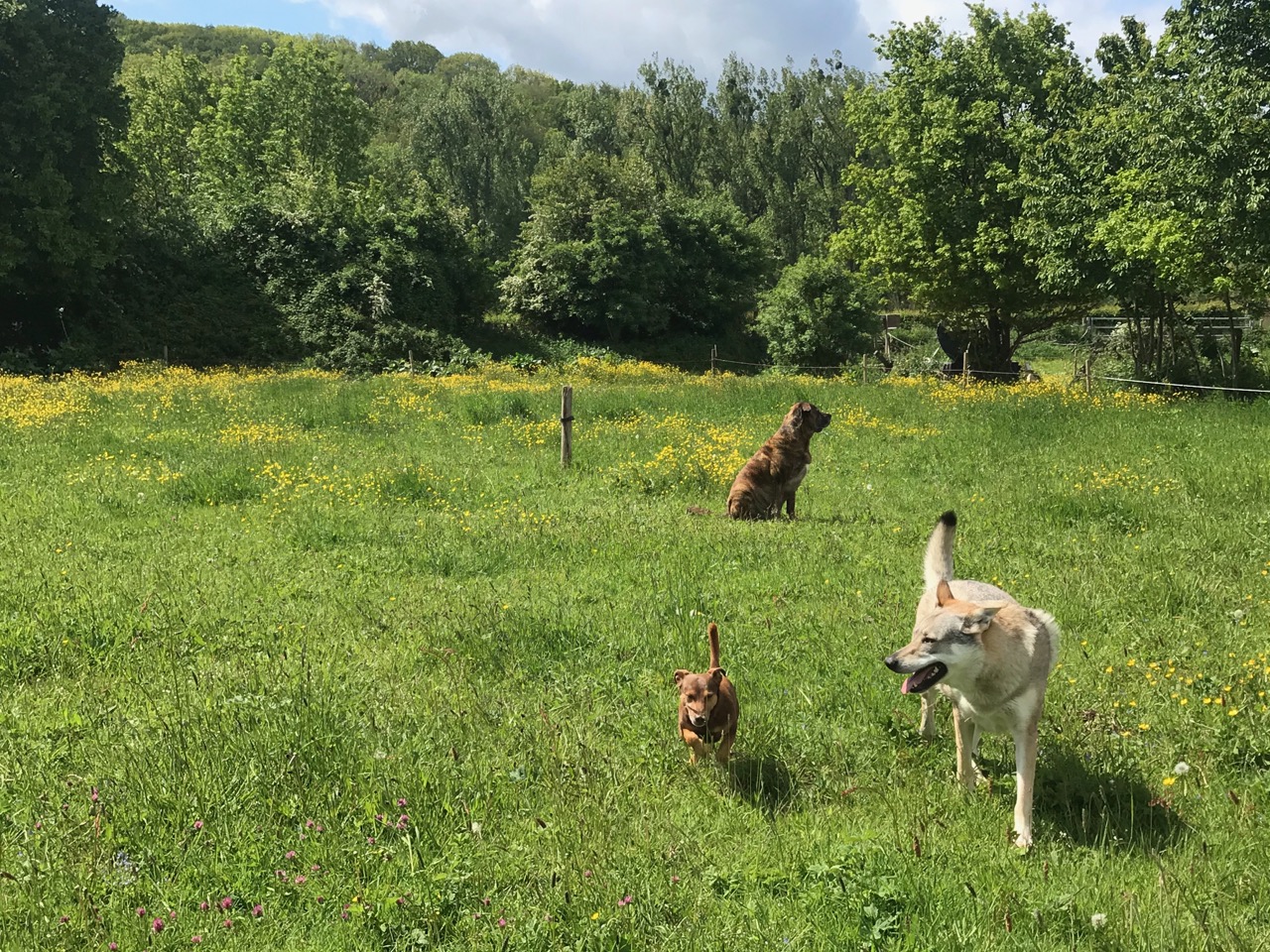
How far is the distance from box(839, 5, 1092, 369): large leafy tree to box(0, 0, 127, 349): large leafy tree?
28.0 meters

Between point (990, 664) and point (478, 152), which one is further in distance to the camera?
point (478, 152)

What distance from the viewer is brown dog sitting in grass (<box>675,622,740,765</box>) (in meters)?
3.87

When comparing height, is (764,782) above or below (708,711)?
below

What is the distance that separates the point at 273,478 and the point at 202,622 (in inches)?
223

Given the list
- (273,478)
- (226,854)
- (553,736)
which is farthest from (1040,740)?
(273,478)

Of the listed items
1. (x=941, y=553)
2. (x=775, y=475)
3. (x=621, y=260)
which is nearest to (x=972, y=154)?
(x=621, y=260)

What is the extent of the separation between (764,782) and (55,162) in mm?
31459

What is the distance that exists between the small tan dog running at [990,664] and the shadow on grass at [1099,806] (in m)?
0.27

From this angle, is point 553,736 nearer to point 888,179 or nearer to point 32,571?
point 32,571

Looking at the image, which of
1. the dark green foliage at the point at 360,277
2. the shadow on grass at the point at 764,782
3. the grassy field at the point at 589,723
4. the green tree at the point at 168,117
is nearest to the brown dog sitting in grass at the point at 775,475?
the grassy field at the point at 589,723

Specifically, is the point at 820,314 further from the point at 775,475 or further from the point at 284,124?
the point at 284,124

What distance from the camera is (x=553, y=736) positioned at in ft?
14.2

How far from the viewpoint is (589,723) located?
459cm

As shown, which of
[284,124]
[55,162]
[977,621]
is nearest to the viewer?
[977,621]
